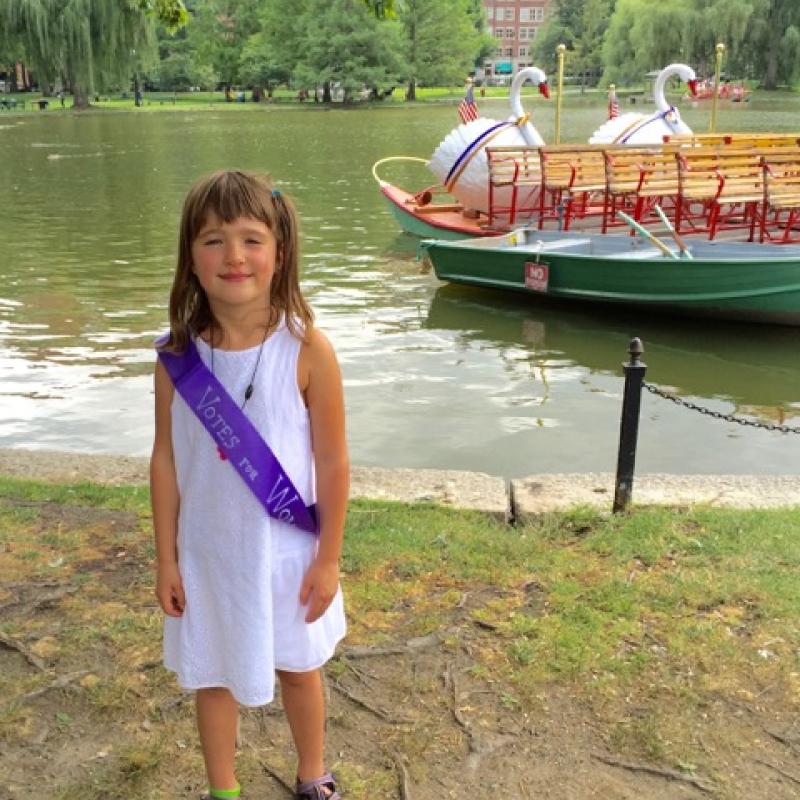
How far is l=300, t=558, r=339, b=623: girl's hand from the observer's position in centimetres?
220

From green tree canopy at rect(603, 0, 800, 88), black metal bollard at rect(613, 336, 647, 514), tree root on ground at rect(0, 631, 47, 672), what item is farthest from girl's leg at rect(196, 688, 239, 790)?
green tree canopy at rect(603, 0, 800, 88)

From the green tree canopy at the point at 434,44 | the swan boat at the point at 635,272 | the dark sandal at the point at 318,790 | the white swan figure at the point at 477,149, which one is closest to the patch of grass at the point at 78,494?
the dark sandal at the point at 318,790

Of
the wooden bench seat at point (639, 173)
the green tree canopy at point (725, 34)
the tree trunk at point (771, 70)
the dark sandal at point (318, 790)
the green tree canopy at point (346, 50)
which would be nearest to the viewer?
the dark sandal at point (318, 790)

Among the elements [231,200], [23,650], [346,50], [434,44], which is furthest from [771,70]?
[231,200]

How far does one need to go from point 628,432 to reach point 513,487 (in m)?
0.67

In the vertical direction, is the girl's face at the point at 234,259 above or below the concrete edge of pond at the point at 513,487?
above

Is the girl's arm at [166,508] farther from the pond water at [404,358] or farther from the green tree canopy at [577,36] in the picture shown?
the green tree canopy at [577,36]

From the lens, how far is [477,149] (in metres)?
13.5

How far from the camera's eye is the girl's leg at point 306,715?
7.72 feet

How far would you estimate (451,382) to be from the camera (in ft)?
27.5

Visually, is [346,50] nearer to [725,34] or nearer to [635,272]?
[725,34]

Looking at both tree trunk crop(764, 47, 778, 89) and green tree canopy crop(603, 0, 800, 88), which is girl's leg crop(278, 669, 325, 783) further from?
tree trunk crop(764, 47, 778, 89)

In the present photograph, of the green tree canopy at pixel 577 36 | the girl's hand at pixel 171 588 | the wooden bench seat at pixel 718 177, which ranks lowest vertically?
the girl's hand at pixel 171 588

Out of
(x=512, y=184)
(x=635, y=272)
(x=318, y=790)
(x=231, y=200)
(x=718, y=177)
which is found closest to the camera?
(x=231, y=200)
